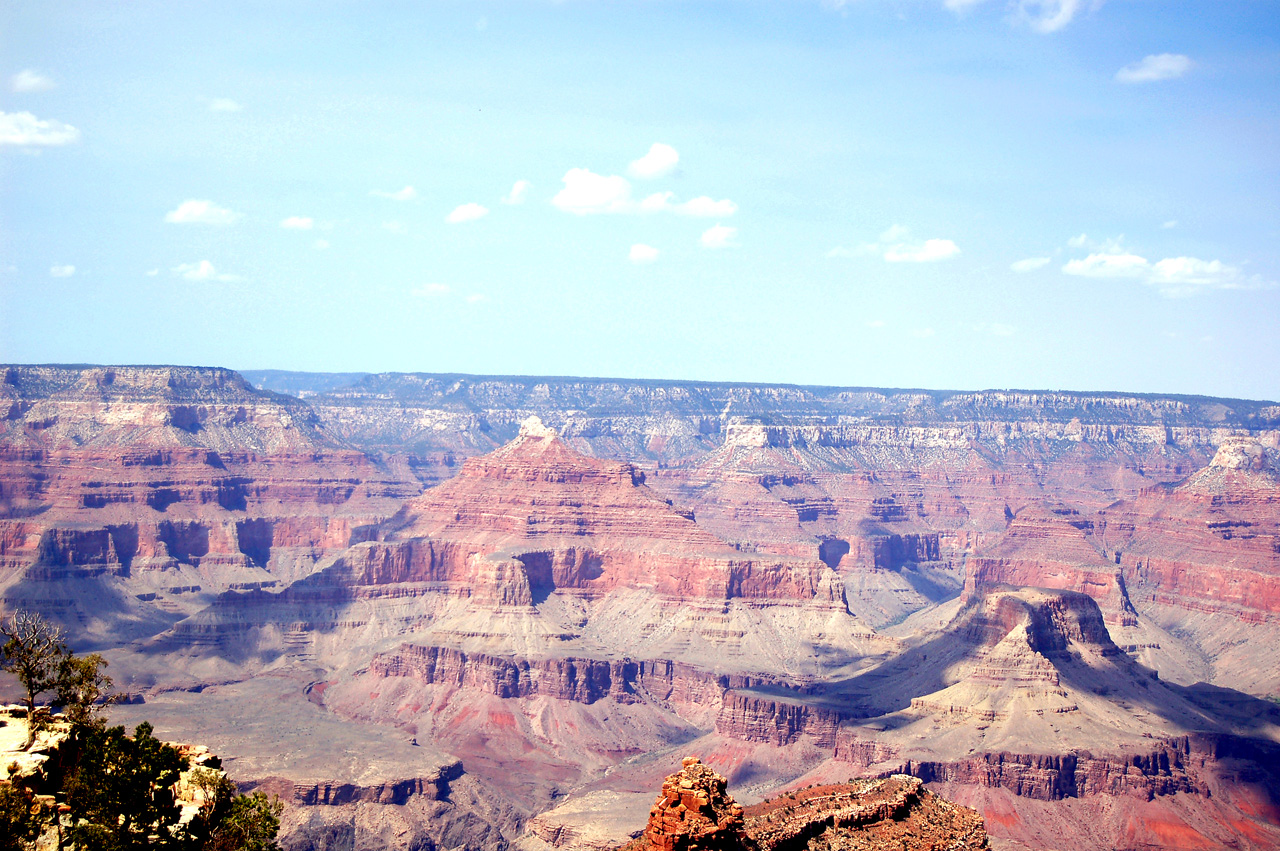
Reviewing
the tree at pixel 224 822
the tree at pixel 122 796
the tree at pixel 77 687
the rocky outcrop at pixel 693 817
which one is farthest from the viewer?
the tree at pixel 77 687

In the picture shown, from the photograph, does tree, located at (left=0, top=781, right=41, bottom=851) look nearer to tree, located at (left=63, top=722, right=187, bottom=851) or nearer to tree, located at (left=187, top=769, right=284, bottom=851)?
tree, located at (left=63, top=722, right=187, bottom=851)

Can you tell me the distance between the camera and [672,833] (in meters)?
40.5

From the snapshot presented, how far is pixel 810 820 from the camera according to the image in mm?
53344

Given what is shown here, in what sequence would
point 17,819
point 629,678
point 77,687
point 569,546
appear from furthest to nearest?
point 569,546 < point 629,678 < point 77,687 < point 17,819

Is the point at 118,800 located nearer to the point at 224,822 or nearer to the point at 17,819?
the point at 17,819

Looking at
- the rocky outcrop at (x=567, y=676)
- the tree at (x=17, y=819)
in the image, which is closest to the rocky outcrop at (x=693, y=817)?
the tree at (x=17, y=819)

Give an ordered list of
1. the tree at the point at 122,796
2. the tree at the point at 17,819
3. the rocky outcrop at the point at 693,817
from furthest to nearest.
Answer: the rocky outcrop at the point at 693,817
the tree at the point at 122,796
the tree at the point at 17,819

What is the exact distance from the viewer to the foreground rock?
40.7 metres

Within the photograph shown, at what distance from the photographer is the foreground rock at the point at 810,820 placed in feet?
133

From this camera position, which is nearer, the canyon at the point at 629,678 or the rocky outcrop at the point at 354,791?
the canyon at the point at 629,678

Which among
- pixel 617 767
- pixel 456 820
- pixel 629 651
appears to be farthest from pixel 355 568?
pixel 456 820

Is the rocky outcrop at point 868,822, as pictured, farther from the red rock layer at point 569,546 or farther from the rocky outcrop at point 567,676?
the red rock layer at point 569,546

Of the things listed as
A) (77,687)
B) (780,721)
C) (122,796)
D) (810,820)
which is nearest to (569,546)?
(780,721)

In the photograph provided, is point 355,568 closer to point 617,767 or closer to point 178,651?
point 178,651
